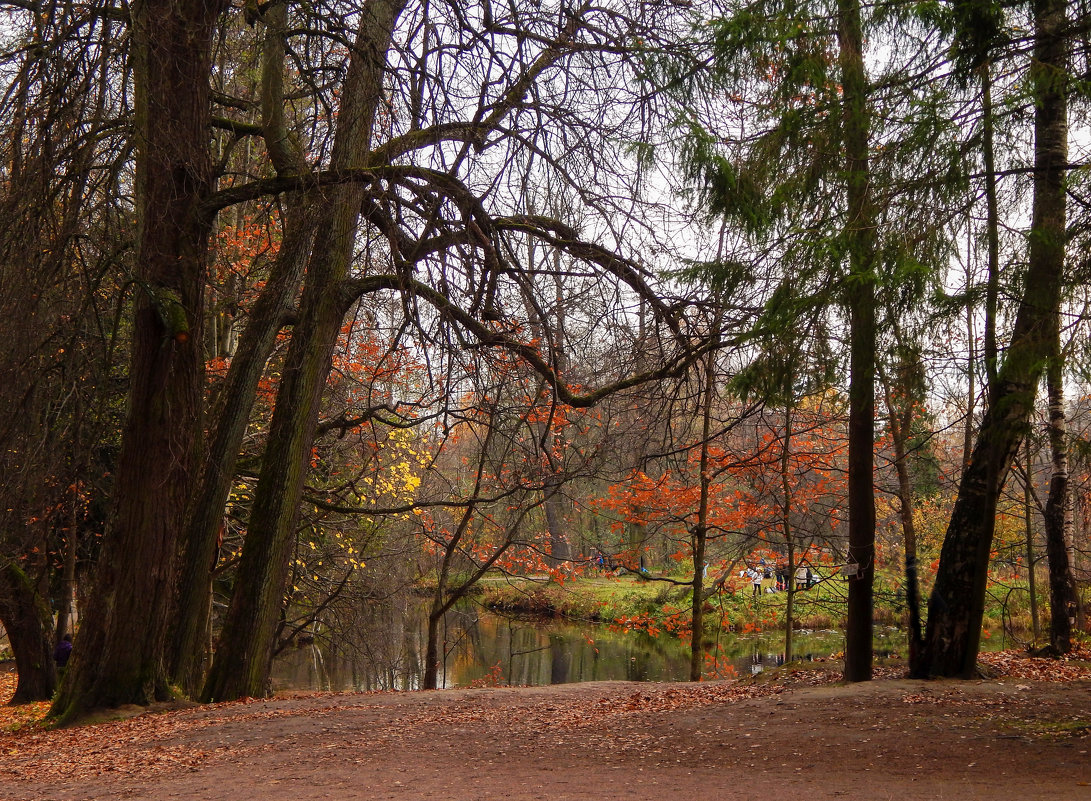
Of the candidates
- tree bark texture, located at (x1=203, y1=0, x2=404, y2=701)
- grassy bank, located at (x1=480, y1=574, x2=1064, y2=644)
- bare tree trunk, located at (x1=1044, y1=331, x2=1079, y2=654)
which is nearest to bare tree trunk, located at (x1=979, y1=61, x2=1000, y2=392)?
bare tree trunk, located at (x1=1044, y1=331, x2=1079, y2=654)

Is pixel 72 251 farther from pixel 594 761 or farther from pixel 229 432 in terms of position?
pixel 594 761

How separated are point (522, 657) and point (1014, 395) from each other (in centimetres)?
1642

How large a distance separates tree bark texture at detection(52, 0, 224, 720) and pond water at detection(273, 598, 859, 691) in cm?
730

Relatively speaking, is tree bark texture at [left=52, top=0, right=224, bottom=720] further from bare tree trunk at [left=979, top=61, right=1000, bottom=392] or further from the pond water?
the pond water

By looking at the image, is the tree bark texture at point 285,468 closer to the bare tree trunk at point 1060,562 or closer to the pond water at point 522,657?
the pond water at point 522,657

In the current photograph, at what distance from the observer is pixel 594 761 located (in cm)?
564

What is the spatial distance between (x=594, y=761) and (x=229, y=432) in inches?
225

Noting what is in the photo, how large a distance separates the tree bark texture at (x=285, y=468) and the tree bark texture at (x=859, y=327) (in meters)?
4.58

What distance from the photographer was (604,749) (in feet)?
20.1

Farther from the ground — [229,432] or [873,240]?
[873,240]

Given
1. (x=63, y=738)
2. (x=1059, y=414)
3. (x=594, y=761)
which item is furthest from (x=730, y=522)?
(x=63, y=738)

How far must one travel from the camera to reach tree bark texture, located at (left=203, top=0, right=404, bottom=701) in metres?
8.91

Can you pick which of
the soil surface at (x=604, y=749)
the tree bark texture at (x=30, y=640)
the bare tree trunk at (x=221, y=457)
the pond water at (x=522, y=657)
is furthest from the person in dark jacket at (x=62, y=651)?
the soil surface at (x=604, y=749)

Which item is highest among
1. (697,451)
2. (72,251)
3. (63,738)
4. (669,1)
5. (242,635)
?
(669,1)
